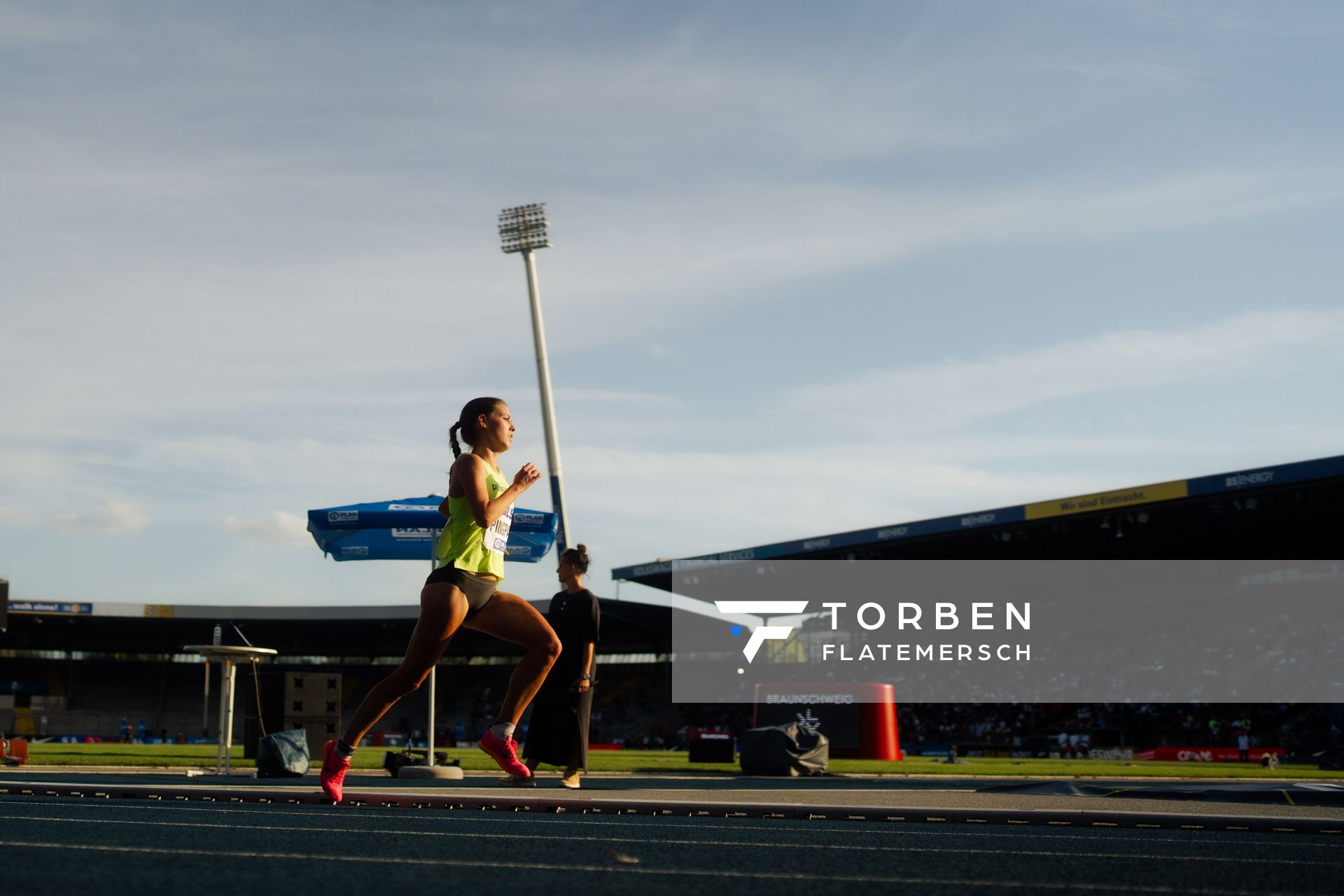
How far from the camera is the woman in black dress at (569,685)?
813cm

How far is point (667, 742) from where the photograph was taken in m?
45.5

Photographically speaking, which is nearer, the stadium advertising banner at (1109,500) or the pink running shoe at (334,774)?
the pink running shoe at (334,774)

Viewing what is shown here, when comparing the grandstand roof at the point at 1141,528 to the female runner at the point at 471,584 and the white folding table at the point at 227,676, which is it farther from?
the female runner at the point at 471,584

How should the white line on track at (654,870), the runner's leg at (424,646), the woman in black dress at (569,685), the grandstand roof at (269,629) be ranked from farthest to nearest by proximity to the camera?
the grandstand roof at (269,629) < the woman in black dress at (569,685) < the runner's leg at (424,646) < the white line on track at (654,870)

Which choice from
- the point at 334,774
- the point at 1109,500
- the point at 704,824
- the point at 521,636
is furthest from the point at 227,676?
the point at 1109,500

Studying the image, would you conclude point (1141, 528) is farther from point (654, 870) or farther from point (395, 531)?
point (654, 870)

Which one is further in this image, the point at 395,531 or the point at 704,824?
the point at 395,531

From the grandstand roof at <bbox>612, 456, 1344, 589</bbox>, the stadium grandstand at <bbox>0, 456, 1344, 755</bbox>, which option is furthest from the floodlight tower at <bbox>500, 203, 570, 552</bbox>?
the grandstand roof at <bbox>612, 456, 1344, 589</bbox>

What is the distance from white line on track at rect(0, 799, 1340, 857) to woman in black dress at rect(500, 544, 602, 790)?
2.89 m

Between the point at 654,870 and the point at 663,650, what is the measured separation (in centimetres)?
5349

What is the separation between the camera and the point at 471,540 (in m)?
5.36

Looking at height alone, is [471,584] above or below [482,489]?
below

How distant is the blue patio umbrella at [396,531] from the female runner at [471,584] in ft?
26.6

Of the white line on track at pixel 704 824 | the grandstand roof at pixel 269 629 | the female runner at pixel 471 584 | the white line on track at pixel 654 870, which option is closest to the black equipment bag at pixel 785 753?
the female runner at pixel 471 584
